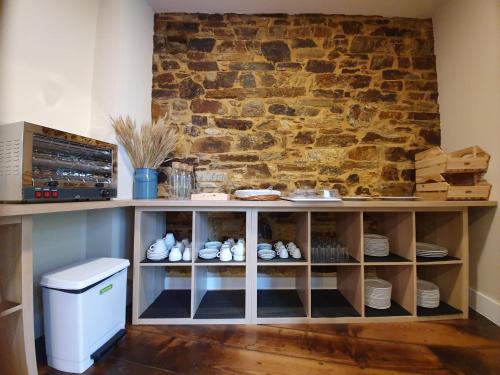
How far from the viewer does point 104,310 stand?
3.78ft

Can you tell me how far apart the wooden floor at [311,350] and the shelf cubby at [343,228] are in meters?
0.46

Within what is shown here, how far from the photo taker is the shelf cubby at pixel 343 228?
1.48 m

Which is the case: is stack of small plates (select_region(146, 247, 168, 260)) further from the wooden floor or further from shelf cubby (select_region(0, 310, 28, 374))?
shelf cubby (select_region(0, 310, 28, 374))

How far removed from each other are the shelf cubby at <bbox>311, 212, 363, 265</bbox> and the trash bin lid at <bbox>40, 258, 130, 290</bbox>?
4.07 feet

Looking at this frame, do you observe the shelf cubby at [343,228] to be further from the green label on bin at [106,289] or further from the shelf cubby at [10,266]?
the shelf cubby at [10,266]

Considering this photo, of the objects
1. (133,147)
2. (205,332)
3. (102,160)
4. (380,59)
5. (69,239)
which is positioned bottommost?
(205,332)

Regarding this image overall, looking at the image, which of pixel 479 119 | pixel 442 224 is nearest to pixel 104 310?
pixel 442 224

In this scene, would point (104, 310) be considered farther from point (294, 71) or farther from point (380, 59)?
point (380, 59)

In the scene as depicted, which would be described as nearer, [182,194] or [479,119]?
[479,119]

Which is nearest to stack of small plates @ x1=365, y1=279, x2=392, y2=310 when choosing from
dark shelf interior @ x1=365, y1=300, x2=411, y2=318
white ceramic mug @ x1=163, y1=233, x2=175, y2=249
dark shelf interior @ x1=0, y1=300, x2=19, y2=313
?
dark shelf interior @ x1=365, y1=300, x2=411, y2=318

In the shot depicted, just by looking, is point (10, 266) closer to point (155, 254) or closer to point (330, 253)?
point (155, 254)

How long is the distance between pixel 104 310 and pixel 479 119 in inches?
110

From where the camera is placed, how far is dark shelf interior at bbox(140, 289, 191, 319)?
56.8 inches

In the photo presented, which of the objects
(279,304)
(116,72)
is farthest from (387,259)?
(116,72)
